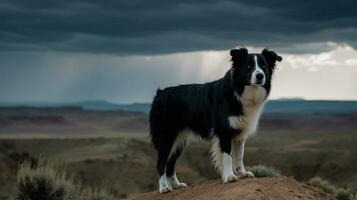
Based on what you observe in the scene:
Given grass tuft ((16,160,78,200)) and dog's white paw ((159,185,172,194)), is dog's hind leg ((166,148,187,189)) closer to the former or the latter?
dog's white paw ((159,185,172,194))

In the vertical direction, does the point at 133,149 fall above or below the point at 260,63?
below

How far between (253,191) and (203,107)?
2460 mm

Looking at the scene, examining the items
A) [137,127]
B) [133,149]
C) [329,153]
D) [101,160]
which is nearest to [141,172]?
[101,160]

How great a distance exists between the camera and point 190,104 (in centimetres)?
1518

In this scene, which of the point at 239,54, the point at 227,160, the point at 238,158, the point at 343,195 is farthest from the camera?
the point at 343,195

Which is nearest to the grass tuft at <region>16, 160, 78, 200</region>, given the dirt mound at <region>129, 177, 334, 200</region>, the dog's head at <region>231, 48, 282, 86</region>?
the dirt mound at <region>129, 177, 334, 200</region>

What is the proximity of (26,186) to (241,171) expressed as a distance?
372 inches

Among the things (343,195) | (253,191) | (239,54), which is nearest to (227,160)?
(253,191)

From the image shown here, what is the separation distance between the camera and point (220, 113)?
46.6 ft

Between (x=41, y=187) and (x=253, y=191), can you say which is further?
(x=41, y=187)

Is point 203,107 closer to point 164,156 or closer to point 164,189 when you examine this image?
point 164,156

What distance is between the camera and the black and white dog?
13.7 m

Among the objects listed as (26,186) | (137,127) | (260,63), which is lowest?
(137,127)

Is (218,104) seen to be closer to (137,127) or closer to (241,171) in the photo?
(241,171)
